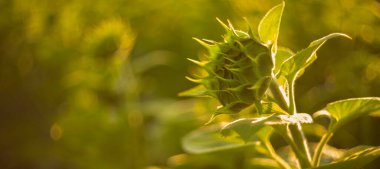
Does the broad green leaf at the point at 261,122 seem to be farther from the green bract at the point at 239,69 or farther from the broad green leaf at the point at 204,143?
the broad green leaf at the point at 204,143

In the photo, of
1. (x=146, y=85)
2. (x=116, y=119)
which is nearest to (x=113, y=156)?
(x=116, y=119)

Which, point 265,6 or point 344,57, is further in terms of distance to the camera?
point 265,6

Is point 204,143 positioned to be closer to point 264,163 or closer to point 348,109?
point 264,163

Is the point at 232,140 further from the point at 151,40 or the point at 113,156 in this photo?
the point at 151,40

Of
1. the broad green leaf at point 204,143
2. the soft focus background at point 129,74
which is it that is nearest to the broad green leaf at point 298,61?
the broad green leaf at point 204,143

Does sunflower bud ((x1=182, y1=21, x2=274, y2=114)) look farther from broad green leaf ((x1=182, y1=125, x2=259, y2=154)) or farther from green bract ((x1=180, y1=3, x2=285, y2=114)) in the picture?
broad green leaf ((x1=182, y1=125, x2=259, y2=154))

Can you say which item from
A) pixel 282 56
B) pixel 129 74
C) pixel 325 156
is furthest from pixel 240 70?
pixel 129 74

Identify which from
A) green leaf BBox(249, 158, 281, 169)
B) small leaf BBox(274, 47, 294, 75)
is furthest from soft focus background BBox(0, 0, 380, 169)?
small leaf BBox(274, 47, 294, 75)
